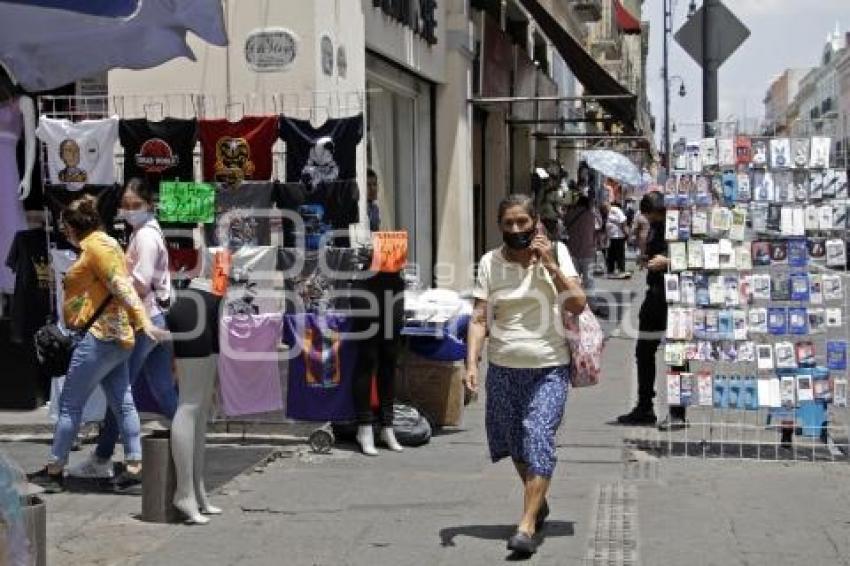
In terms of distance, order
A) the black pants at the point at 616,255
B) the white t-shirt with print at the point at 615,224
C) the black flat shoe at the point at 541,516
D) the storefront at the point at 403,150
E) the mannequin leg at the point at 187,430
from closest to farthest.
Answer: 1. the black flat shoe at the point at 541,516
2. the mannequin leg at the point at 187,430
3. the storefront at the point at 403,150
4. the white t-shirt with print at the point at 615,224
5. the black pants at the point at 616,255

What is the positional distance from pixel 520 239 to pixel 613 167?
1963cm

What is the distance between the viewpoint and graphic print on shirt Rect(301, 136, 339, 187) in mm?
9180

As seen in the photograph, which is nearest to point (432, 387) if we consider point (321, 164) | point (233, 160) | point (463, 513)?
point (321, 164)

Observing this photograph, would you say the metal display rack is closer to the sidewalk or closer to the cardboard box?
the sidewalk

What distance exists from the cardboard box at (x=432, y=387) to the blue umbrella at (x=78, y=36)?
313 cm

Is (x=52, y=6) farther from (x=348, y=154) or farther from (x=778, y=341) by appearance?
(x=778, y=341)

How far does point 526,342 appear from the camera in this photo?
6.23 metres

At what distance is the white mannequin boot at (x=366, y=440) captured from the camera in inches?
339

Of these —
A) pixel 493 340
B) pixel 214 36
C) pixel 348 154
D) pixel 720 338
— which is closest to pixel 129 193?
pixel 214 36

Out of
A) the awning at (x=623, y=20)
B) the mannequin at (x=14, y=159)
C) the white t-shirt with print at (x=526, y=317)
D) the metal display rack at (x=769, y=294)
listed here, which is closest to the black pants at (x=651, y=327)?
the metal display rack at (x=769, y=294)

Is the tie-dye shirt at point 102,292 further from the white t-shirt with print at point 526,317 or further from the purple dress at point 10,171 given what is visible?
the purple dress at point 10,171

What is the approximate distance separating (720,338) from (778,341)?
388mm

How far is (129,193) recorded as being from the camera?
25.5 ft

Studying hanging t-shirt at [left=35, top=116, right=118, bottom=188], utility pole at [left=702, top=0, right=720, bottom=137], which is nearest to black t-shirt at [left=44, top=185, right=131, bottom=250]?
hanging t-shirt at [left=35, top=116, right=118, bottom=188]
